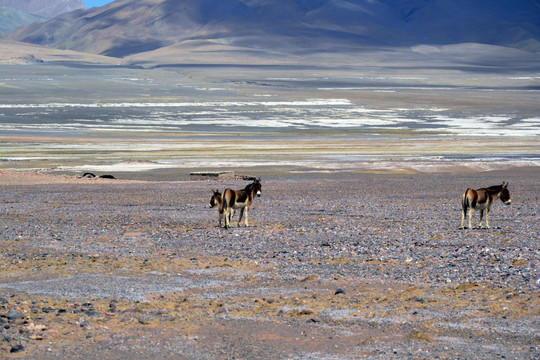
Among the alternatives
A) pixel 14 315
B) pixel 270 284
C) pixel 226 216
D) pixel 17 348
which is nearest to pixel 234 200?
pixel 226 216

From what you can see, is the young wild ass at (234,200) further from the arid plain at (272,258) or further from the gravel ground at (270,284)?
the arid plain at (272,258)

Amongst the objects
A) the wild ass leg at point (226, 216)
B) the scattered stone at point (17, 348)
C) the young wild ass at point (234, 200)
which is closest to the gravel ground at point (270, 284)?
the scattered stone at point (17, 348)

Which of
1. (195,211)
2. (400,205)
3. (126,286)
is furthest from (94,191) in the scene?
(126,286)

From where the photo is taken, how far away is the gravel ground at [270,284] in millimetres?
7555

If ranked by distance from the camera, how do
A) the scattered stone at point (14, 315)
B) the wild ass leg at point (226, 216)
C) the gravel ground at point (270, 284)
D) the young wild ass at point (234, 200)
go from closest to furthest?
the gravel ground at point (270, 284)
the scattered stone at point (14, 315)
the young wild ass at point (234, 200)
the wild ass leg at point (226, 216)

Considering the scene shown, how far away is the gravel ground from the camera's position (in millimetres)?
7555

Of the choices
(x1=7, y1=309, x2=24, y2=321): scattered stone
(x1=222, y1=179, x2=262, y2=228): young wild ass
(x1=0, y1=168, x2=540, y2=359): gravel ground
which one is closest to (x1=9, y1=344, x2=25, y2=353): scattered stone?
(x1=0, y1=168, x2=540, y2=359): gravel ground

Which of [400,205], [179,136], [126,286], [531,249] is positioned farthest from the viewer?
[179,136]

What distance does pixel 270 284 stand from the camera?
10.2 metres

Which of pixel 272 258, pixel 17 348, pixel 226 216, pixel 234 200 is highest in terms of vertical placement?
pixel 234 200

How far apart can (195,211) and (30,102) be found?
64724mm

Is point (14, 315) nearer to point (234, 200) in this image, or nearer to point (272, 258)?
point (272, 258)

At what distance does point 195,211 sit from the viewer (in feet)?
61.5

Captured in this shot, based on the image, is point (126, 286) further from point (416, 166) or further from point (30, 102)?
point (30, 102)
